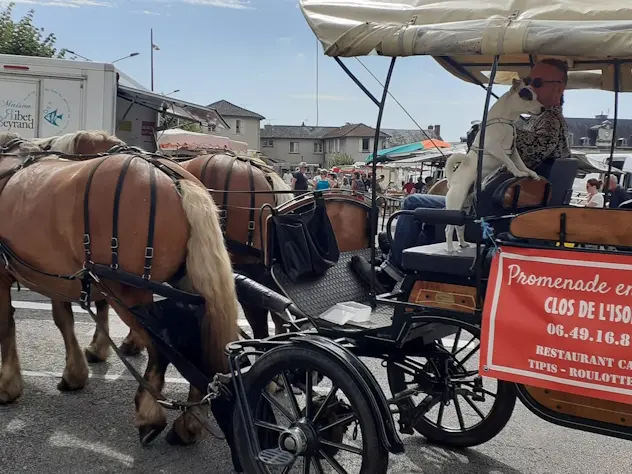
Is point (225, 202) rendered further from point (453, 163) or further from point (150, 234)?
point (453, 163)

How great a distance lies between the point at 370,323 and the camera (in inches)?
124

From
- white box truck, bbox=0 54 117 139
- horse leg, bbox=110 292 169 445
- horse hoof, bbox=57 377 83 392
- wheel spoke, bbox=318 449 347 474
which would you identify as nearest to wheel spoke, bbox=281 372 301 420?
wheel spoke, bbox=318 449 347 474

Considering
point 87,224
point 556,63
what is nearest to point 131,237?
point 87,224

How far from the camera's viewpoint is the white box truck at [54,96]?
8211mm

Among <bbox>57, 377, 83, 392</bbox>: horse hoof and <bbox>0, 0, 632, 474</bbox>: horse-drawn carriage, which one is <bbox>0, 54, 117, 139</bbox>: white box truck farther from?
<bbox>57, 377, 83, 392</bbox>: horse hoof

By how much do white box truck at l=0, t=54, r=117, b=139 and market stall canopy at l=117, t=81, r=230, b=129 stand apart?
0.71 m

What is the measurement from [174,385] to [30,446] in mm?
1216

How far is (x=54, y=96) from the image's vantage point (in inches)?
326

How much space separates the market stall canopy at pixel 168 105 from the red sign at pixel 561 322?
7.94 meters

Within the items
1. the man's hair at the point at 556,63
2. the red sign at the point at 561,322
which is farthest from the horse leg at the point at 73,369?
the man's hair at the point at 556,63

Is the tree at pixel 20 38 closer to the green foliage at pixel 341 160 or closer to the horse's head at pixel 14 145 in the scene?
the horse's head at pixel 14 145

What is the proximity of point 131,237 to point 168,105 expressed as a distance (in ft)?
26.9

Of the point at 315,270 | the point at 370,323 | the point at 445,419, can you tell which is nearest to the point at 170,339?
the point at 315,270

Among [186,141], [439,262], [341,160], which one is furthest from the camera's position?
[341,160]
